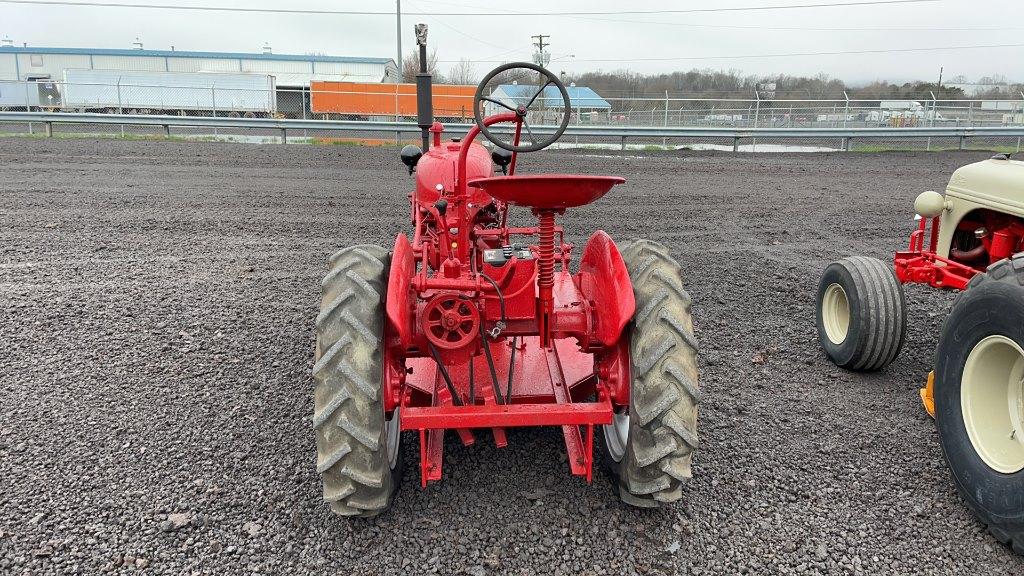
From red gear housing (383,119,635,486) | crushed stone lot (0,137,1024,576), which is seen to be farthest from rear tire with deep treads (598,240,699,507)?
crushed stone lot (0,137,1024,576)

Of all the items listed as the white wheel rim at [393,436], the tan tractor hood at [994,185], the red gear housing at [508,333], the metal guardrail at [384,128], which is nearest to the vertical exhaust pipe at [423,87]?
the red gear housing at [508,333]

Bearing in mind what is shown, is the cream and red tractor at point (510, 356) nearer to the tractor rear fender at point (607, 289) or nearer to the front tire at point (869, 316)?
the tractor rear fender at point (607, 289)

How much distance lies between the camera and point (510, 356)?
12.4ft

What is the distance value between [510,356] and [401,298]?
3.32 feet

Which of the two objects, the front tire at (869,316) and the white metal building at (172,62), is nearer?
the front tire at (869,316)

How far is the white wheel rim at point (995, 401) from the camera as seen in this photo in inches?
117

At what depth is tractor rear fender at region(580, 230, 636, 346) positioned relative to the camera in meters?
2.98

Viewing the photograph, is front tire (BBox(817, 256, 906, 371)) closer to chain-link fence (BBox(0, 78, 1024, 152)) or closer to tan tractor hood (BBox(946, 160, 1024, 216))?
tan tractor hood (BBox(946, 160, 1024, 216))

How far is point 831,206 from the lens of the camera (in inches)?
438

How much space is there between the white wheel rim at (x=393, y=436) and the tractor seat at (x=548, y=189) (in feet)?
3.89

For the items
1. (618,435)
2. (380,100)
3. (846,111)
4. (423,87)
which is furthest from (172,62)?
(618,435)

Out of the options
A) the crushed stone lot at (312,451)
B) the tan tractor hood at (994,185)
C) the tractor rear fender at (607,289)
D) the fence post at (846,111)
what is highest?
the fence post at (846,111)

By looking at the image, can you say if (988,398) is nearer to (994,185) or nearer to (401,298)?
(994,185)

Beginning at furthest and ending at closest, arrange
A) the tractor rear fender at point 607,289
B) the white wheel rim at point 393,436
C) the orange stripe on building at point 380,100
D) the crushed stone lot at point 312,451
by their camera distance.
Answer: the orange stripe on building at point 380,100 < the white wheel rim at point 393,436 < the tractor rear fender at point 607,289 < the crushed stone lot at point 312,451
